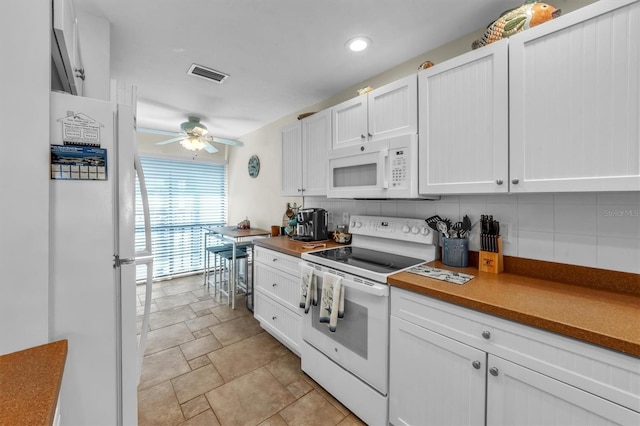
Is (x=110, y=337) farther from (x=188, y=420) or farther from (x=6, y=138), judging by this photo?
(x=188, y=420)

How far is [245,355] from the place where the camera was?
2.31m

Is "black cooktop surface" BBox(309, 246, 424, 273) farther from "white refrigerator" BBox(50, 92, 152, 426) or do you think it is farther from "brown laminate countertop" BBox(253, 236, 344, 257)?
"white refrigerator" BBox(50, 92, 152, 426)

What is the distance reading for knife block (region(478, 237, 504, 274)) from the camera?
1.54 meters

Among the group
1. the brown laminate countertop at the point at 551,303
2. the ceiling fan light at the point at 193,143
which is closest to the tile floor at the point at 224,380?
the brown laminate countertop at the point at 551,303

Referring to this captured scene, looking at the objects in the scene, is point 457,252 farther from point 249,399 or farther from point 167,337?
point 167,337

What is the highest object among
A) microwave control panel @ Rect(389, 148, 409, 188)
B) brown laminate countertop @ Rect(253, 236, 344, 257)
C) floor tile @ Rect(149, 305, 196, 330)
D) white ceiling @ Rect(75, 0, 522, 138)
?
white ceiling @ Rect(75, 0, 522, 138)

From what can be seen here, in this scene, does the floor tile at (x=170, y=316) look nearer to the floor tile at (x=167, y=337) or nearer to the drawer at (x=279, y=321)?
the floor tile at (x=167, y=337)

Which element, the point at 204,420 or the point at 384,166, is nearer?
the point at 204,420

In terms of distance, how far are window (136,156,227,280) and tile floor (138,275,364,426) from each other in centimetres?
150

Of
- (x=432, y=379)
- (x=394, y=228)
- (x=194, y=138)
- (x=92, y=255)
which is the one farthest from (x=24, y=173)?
(x=194, y=138)

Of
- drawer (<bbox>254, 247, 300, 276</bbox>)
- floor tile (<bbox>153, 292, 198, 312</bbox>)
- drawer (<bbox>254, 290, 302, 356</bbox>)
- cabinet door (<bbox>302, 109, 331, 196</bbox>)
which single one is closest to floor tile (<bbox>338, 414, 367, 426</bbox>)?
drawer (<bbox>254, 290, 302, 356</bbox>)

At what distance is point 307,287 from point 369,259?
1.67ft

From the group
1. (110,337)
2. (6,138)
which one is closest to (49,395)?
(110,337)

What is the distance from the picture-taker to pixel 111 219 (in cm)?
105
